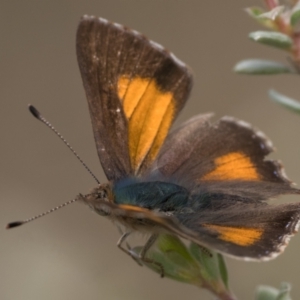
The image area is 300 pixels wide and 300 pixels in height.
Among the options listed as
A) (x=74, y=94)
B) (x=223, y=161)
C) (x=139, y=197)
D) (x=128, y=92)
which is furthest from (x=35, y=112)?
(x=74, y=94)

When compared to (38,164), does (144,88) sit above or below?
above

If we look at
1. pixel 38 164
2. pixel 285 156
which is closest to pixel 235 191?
pixel 285 156

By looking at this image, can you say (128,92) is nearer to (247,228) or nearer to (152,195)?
(152,195)

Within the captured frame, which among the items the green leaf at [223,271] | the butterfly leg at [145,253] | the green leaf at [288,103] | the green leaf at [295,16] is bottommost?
the green leaf at [223,271]

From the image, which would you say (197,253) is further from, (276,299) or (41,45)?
(41,45)

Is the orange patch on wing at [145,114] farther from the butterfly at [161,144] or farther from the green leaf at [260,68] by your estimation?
the green leaf at [260,68]

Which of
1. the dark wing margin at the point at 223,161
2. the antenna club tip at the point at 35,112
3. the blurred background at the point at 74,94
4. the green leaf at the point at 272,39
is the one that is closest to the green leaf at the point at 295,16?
the green leaf at the point at 272,39
